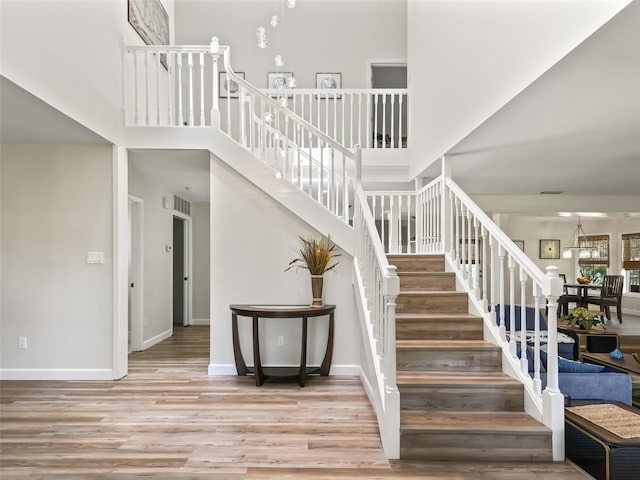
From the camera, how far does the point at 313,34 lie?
7656 millimetres

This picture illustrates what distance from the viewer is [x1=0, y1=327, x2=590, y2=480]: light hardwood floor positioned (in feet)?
8.12

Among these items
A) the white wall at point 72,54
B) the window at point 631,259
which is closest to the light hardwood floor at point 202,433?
the white wall at point 72,54

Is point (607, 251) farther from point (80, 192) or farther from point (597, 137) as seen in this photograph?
point (80, 192)

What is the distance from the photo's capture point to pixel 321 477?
240cm

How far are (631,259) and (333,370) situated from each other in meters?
9.09

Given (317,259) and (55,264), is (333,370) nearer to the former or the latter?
(317,259)

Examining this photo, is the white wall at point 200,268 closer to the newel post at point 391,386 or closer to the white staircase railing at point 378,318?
the white staircase railing at point 378,318

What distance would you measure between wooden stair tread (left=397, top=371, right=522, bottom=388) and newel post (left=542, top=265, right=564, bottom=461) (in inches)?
11.0

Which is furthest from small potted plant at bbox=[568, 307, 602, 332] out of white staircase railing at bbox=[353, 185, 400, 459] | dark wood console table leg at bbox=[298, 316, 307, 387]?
dark wood console table leg at bbox=[298, 316, 307, 387]

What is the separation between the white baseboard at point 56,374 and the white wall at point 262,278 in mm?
1073

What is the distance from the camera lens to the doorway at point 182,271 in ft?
25.9

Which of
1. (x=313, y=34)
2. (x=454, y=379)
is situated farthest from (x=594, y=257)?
(x=454, y=379)

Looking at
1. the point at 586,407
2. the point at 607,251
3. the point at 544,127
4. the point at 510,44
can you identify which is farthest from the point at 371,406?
the point at 607,251

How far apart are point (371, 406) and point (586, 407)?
154cm
